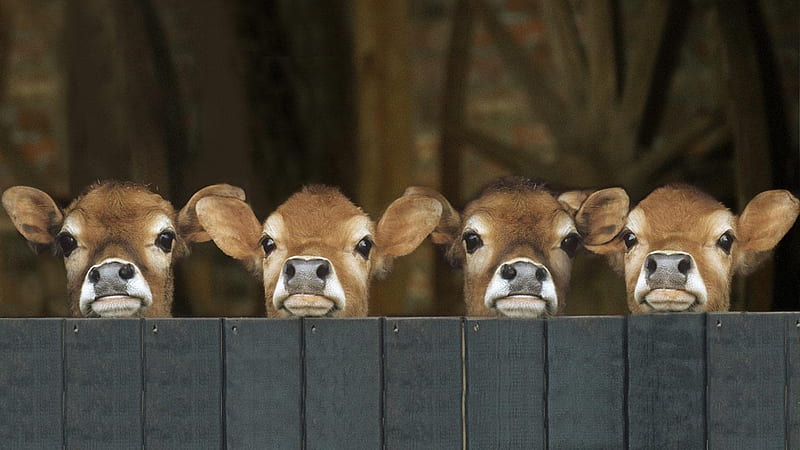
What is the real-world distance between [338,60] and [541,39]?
0.66 metres

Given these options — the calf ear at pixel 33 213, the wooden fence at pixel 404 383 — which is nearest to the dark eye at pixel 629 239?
the wooden fence at pixel 404 383

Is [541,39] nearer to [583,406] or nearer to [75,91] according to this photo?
[583,406]

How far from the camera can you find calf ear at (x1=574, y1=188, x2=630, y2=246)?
4547 mm

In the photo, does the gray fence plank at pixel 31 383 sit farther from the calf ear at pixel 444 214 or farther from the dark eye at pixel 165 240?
the calf ear at pixel 444 214

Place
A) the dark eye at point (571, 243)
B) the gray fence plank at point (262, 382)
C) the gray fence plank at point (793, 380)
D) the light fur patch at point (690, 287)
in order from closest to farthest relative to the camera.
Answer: the gray fence plank at point (793, 380)
the gray fence plank at point (262, 382)
the light fur patch at point (690, 287)
the dark eye at point (571, 243)

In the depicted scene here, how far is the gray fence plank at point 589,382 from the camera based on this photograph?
13.5 ft

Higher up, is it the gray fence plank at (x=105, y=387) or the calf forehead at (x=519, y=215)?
the calf forehead at (x=519, y=215)

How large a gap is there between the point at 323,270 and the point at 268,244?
0.21 metres

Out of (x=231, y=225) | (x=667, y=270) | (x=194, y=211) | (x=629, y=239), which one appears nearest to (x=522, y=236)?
(x=629, y=239)

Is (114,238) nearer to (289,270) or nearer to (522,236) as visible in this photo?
(289,270)

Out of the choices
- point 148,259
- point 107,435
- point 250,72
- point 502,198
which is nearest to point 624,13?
point 502,198

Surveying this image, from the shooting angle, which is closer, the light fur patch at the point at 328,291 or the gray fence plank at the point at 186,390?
the gray fence plank at the point at 186,390

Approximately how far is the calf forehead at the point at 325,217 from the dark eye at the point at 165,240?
0.39 metres

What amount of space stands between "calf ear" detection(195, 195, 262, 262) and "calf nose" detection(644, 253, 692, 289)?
4.10ft
